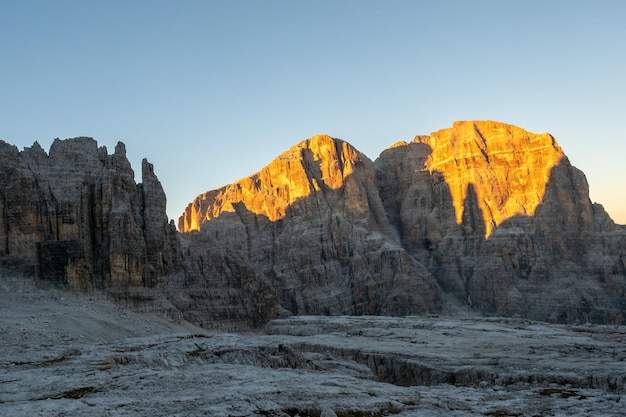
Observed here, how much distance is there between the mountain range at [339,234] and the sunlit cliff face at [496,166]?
0.30 metres

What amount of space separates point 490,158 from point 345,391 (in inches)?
4605

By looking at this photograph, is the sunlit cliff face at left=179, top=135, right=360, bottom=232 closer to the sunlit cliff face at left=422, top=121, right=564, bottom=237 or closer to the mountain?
the mountain

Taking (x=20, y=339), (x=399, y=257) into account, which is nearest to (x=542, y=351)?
(x=20, y=339)

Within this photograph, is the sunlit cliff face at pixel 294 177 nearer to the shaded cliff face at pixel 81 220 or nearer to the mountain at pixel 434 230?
the mountain at pixel 434 230

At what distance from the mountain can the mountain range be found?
282 millimetres

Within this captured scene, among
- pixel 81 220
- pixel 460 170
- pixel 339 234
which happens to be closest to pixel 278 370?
Result: pixel 81 220

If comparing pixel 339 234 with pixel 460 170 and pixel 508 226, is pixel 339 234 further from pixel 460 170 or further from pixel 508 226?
pixel 508 226

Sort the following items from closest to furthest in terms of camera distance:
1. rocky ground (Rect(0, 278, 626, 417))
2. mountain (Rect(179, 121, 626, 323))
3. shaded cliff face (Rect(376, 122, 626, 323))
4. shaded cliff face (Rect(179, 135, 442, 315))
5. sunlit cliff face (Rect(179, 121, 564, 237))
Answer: rocky ground (Rect(0, 278, 626, 417)) → shaded cliff face (Rect(376, 122, 626, 323)) → mountain (Rect(179, 121, 626, 323)) → shaded cliff face (Rect(179, 135, 442, 315)) → sunlit cliff face (Rect(179, 121, 564, 237))

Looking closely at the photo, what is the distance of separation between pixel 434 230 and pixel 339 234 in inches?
865

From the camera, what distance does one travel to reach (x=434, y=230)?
131375 mm

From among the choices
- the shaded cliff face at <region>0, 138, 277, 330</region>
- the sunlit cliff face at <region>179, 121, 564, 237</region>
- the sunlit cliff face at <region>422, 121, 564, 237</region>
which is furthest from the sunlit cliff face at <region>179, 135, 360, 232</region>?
the shaded cliff face at <region>0, 138, 277, 330</region>

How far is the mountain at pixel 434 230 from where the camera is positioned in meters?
112

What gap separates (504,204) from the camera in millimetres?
126875

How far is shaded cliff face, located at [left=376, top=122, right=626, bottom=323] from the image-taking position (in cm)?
11175
